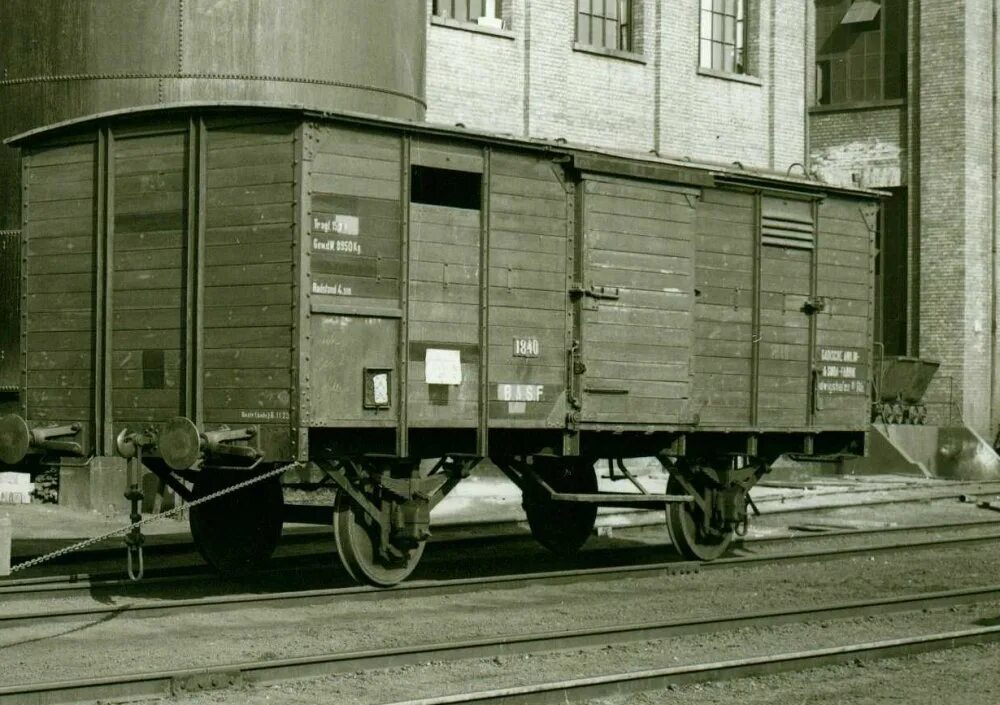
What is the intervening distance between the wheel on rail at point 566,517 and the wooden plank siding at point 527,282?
2370mm

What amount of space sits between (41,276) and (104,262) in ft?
2.64

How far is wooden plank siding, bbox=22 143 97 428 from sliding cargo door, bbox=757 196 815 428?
605 centimetres

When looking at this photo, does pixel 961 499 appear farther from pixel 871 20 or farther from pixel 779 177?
pixel 871 20

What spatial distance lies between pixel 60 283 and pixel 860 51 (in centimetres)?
2477

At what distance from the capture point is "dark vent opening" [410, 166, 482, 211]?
12219 mm

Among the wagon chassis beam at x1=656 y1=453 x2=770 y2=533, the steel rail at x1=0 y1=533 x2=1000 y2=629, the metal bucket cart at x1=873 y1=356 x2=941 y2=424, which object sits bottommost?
the steel rail at x1=0 y1=533 x2=1000 y2=629

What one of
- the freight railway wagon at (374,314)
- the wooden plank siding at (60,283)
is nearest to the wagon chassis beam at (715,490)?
the freight railway wagon at (374,314)

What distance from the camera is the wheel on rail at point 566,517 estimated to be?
1494cm

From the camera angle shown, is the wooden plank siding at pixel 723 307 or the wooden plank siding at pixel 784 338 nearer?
the wooden plank siding at pixel 723 307

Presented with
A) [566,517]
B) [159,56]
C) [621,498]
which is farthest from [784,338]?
[159,56]

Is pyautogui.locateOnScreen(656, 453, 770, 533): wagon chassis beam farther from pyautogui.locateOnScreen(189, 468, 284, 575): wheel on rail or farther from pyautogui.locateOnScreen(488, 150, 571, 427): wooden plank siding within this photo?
pyautogui.locateOnScreen(189, 468, 284, 575): wheel on rail

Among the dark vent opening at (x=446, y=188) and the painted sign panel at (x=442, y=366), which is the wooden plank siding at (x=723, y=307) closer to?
the dark vent opening at (x=446, y=188)

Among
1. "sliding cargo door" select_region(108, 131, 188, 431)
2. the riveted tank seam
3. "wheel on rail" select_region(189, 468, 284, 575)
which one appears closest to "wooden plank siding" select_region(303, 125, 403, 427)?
"sliding cargo door" select_region(108, 131, 188, 431)

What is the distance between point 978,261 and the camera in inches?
1239
